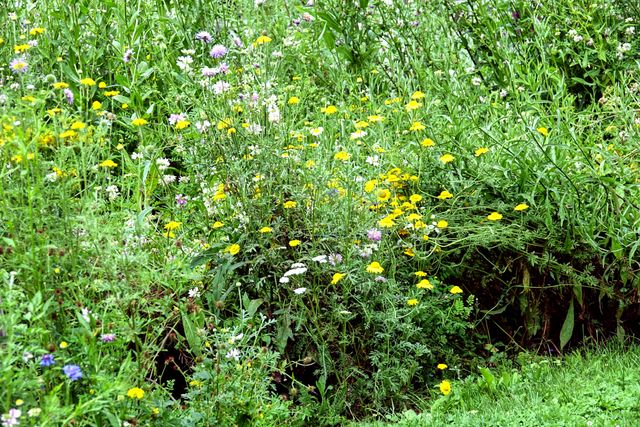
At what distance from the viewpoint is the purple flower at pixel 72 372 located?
2.90 meters

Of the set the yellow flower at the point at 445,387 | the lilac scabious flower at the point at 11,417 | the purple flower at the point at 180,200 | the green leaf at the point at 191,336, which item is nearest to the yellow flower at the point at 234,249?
the green leaf at the point at 191,336

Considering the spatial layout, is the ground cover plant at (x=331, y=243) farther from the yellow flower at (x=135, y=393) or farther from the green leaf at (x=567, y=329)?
the yellow flower at (x=135, y=393)

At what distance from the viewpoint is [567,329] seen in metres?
4.37

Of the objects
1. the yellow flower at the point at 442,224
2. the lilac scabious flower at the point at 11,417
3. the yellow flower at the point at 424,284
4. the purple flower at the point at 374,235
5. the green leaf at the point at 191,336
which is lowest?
the green leaf at the point at 191,336

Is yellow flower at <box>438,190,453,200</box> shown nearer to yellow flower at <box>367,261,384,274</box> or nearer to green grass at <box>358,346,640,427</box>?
yellow flower at <box>367,261,384,274</box>

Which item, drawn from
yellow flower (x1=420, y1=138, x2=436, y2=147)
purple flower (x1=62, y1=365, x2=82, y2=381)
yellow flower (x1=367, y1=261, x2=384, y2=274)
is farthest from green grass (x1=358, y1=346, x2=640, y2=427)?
purple flower (x1=62, y1=365, x2=82, y2=381)

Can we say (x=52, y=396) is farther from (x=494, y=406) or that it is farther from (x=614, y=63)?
(x=614, y=63)

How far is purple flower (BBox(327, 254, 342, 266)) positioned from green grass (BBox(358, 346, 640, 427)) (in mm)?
654

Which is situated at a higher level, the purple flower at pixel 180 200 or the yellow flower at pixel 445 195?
the yellow flower at pixel 445 195

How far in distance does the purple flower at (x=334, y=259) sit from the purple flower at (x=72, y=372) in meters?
1.30

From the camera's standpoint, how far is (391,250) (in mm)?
4074

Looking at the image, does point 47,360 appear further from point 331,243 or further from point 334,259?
point 331,243

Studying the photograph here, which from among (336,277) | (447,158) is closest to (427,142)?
(447,158)

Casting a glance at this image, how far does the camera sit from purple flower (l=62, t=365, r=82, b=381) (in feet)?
9.52
